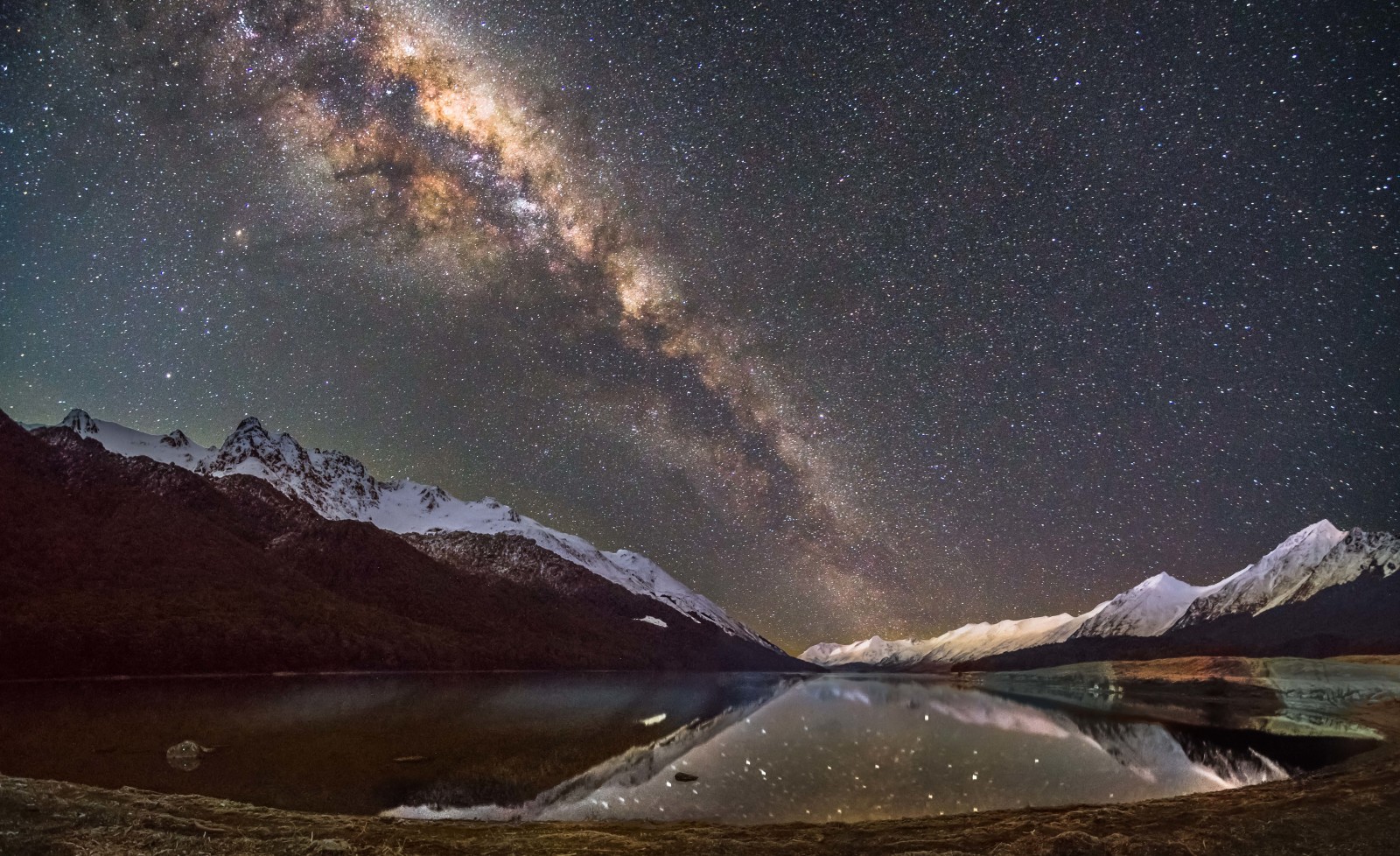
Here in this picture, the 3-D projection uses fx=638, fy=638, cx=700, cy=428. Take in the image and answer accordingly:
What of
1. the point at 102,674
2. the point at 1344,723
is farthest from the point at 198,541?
the point at 1344,723

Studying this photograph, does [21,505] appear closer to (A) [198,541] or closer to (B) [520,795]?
(A) [198,541]

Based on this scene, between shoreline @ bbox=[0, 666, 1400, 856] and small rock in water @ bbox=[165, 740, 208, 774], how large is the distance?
33.6 feet

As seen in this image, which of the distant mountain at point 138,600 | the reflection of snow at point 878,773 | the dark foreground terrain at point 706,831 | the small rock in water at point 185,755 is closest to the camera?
the dark foreground terrain at point 706,831


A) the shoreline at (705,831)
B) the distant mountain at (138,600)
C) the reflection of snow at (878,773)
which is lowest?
the reflection of snow at (878,773)

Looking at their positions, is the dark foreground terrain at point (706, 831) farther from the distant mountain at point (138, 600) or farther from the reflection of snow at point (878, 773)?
the distant mountain at point (138, 600)

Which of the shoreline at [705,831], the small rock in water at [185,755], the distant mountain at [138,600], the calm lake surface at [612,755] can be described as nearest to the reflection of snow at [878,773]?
the calm lake surface at [612,755]

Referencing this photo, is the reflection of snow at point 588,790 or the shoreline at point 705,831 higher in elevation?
the shoreline at point 705,831

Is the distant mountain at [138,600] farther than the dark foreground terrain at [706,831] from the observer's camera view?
Yes

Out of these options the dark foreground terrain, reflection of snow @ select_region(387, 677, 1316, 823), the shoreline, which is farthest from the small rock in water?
reflection of snow @ select_region(387, 677, 1316, 823)

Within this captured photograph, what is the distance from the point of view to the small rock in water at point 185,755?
1251 inches

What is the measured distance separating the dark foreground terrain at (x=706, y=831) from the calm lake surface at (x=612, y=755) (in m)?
3.81

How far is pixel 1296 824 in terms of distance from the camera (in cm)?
1961

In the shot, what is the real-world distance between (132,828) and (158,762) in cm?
2084

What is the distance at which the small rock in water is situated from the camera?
31.8m
